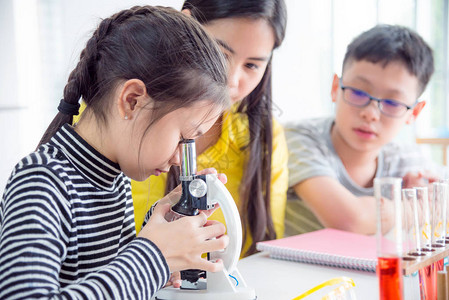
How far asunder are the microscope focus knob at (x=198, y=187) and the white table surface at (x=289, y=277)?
256 millimetres

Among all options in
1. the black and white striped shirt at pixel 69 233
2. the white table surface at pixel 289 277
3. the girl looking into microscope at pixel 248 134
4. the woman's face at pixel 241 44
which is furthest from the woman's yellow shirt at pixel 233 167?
the black and white striped shirt at pixel 69 233

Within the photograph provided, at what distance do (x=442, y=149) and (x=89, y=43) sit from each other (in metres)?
3.97

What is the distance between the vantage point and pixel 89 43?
93cm

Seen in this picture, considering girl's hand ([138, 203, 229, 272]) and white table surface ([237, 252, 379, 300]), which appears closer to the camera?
girl's hand ([138, 203, 229, 272])

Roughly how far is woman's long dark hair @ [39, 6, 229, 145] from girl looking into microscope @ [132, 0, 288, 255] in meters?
0.40

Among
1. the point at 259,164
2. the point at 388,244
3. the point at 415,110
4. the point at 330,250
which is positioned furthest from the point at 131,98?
the point at 415,110

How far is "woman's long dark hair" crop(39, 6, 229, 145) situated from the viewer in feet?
2.78

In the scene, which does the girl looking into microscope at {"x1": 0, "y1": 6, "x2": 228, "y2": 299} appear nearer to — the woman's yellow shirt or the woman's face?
the woman's face

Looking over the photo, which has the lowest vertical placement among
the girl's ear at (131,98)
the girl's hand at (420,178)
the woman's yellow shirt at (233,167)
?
the girl's hand at (420,178)

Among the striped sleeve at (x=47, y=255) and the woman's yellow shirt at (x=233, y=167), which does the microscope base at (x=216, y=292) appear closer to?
the striped sleeve at (x=47, y=255)

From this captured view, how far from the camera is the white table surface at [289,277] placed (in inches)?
39.6

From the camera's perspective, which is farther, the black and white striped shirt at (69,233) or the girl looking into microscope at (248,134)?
the girl looking into microscope at (248,134)

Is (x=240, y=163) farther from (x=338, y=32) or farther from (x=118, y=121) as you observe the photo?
(x=338, y=32)

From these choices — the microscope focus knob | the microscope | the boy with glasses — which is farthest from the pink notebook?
the microscope focus knob
